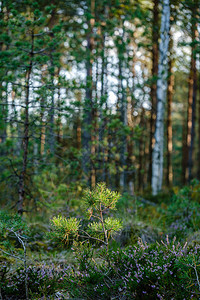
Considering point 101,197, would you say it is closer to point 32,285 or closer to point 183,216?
point 32,285

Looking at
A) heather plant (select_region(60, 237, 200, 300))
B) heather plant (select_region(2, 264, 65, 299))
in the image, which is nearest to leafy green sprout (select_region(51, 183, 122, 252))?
heather plant (select_region(60, 237, 200, 300))

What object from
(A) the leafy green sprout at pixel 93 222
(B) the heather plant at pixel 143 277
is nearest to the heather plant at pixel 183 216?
(B) the heather plant at pixel 143 277

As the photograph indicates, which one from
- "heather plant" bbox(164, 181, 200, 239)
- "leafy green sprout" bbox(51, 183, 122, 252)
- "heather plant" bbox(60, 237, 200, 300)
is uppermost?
"leafy green sprout" bbox(51, 183, 122, 252)

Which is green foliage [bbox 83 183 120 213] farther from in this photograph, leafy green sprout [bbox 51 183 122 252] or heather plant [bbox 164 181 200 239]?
heather plant [bbox 164 181 200 239]

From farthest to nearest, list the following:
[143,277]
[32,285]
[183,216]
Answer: [183,216]
[32,285]
[143,277]

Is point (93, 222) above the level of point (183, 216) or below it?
above

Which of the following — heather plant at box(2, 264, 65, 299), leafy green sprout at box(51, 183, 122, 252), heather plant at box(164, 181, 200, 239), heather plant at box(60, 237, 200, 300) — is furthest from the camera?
heather plant at box(164, 181, 200, 239)

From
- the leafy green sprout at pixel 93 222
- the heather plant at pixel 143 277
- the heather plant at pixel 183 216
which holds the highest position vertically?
the leafy green sprout at pixel 93 222

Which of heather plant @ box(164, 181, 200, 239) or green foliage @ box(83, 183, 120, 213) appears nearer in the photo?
green foliage @ box(83, 183, 120, 213)

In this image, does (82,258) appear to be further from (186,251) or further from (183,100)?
(183,100)

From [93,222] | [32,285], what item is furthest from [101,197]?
[32,285]

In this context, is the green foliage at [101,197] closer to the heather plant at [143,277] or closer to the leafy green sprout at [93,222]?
the leafy green sprout at [93,222]

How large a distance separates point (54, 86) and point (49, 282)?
2952mm

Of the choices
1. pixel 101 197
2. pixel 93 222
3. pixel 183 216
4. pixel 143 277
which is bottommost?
pixel 183 216
